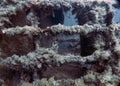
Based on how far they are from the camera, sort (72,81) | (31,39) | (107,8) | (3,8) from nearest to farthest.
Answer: (72,81) < (31,39) < (3,8) < (107,8)

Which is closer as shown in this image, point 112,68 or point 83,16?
point 112,68

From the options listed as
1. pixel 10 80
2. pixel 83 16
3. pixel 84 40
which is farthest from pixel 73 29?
pixel 10 80

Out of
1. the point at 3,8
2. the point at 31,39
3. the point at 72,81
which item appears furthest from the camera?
the point at 3,8

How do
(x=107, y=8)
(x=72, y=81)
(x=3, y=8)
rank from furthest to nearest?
1. (x=107, y=8)
2. (x=3, y=8)
3. (x=72, y=81)

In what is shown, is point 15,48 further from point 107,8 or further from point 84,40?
point 107,8

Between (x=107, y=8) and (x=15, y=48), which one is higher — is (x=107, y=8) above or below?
above

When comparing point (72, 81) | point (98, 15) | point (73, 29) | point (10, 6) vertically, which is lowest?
point (72, 81)

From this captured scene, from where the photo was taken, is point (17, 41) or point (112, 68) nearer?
point (112, 68)

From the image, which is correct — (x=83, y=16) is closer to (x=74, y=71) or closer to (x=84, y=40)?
(x=84, y=40)

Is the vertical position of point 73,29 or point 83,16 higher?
point 83,16
